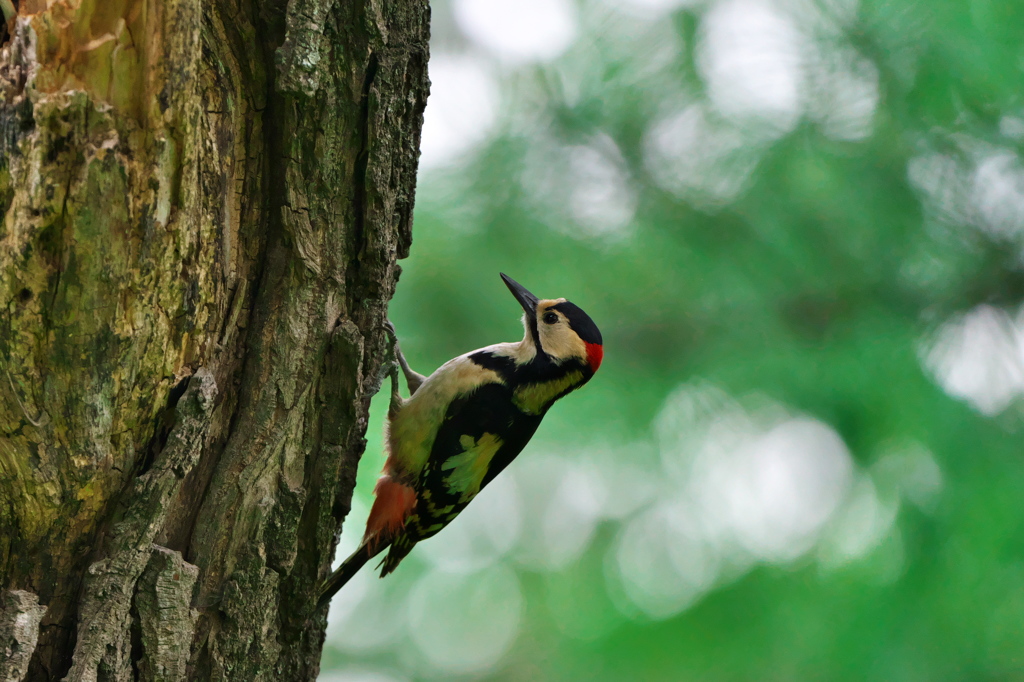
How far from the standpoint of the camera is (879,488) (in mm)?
3000

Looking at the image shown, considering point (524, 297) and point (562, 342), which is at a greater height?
point (524, 297)

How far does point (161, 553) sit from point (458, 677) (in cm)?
254

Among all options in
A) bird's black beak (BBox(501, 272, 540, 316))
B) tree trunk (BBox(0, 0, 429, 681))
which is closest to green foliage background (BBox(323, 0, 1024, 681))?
bird's black beak (BBox(501, 272, 540, 316))

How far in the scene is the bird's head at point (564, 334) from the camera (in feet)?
8.27

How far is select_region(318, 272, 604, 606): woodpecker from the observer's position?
247 cm

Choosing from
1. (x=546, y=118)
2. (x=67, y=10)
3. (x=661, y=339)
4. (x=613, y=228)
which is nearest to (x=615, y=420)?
(x=661, y=339)

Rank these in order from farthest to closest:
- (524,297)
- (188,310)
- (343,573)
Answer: (524,297) < (343,573) < (188,310)

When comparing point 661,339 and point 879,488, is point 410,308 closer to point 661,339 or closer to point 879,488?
point 661,339

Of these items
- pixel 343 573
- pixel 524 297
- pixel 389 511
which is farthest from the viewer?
pixel 524 297

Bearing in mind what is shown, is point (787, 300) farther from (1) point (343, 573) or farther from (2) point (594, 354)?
(1) point (343, 573)

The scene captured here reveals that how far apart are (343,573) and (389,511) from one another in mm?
393

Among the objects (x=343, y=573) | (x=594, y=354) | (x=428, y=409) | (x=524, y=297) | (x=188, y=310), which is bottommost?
(x=343, y=573)

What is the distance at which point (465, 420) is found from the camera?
2471 millimetres

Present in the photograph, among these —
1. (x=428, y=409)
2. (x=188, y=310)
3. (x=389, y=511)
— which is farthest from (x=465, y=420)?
(x=188, y=310)
